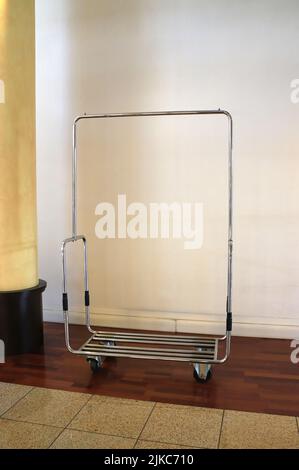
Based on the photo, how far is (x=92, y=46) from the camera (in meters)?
3.63

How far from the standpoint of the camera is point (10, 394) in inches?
100

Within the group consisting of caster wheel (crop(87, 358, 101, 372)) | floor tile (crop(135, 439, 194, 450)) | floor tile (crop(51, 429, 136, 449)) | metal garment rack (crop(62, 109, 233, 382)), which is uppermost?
metal garment rack (crop(62, 109, 233, 382))

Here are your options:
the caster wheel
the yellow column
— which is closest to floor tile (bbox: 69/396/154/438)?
the caster wheel

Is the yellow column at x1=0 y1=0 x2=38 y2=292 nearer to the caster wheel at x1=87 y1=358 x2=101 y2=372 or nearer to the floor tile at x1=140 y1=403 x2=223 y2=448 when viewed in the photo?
the caster wheel at x1=87 y1=358 x2=101 y2=372

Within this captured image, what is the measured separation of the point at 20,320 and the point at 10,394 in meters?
0.66

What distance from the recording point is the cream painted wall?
3348 mm

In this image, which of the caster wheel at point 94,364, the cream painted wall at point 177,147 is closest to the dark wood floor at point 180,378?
the caster wheel at point 94,364

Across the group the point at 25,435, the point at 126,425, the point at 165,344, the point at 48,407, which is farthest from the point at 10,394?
the point at 165,344

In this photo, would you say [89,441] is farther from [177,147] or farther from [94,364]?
[177,147]

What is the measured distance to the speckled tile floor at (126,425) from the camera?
80.5 inches

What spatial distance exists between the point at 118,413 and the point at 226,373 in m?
0.83

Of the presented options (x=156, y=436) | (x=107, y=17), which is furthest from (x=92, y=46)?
(x=156, y=436)

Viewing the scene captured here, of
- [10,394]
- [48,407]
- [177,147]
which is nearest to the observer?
[48,407]

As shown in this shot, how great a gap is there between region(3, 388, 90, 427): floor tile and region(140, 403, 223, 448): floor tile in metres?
0.42
